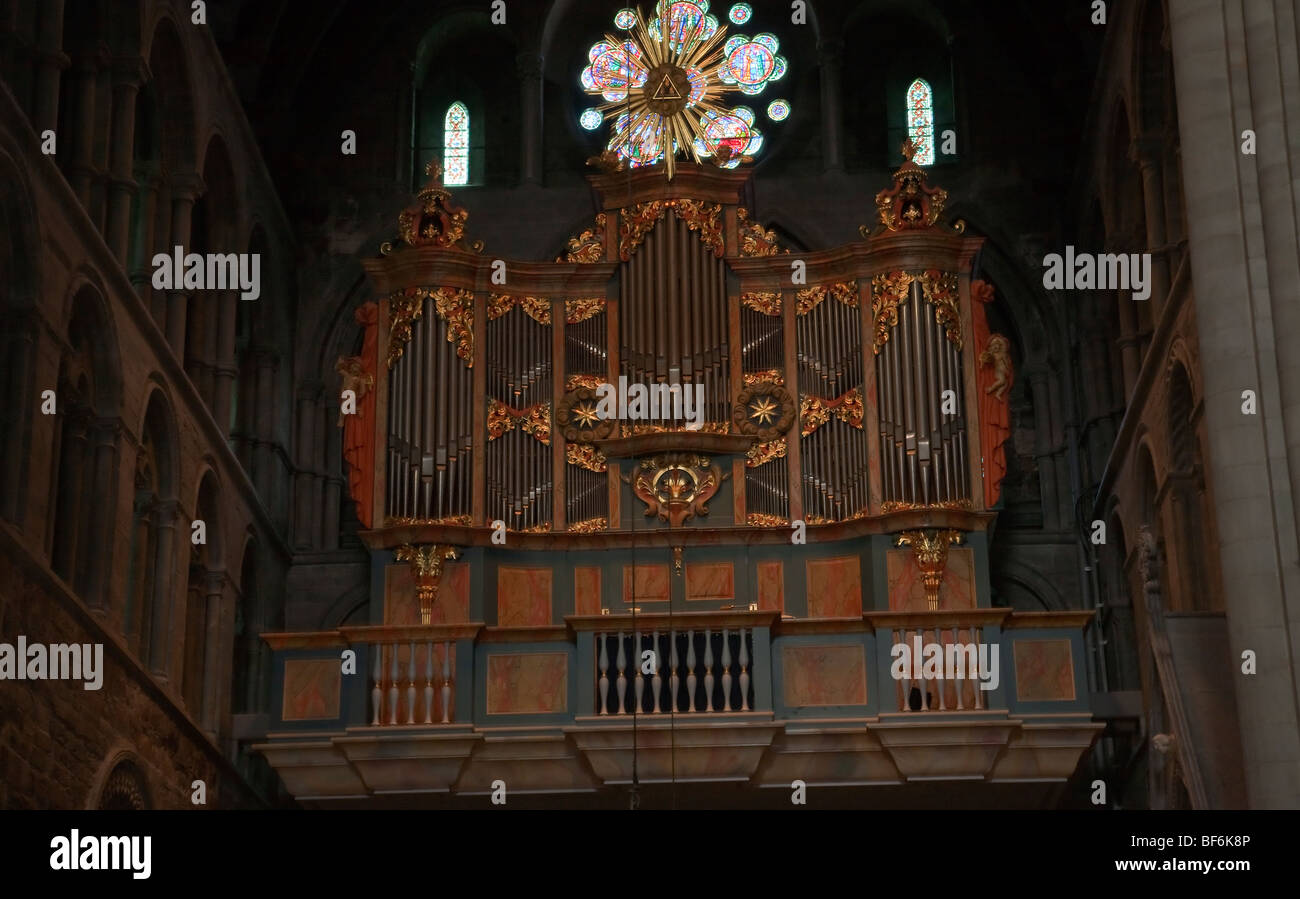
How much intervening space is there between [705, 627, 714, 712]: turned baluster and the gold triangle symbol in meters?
6.37

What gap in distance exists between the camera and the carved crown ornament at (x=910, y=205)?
21.0 metres

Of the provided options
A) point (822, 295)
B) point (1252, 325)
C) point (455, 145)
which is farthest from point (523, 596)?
point (455, 145)

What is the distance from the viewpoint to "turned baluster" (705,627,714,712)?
18094 millimetres

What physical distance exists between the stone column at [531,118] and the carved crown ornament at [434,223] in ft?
13.6

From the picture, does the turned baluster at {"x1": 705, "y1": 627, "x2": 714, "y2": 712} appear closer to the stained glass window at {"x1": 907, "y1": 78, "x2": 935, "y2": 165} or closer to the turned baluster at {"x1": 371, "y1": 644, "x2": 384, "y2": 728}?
the turned baluster at {"x1": 371, "y1": 644, "x2": 384, "y2": 728}

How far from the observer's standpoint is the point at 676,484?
20359 mm

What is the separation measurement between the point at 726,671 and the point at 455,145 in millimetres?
10460

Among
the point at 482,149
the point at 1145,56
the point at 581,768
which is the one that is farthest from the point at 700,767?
the point at 482,149

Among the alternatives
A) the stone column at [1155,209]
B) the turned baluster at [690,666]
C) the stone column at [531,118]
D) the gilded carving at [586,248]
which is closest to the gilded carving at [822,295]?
the gilded carving at [586,248]

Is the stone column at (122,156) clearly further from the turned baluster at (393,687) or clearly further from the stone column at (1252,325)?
the stone column at (1252,325)

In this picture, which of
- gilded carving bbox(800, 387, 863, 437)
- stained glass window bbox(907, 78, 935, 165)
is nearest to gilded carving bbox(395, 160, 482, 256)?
gilded carving bbox(800, 387, 863, 437)

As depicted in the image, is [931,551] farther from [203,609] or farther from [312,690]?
[203,609]
